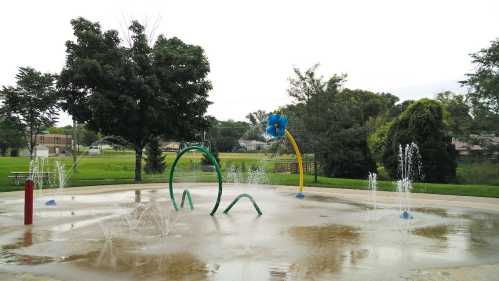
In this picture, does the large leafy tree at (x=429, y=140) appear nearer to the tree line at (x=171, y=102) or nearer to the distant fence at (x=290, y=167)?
the tree line at (x=171, y=102)

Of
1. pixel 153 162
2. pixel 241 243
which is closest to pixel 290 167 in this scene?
pixel 153 162

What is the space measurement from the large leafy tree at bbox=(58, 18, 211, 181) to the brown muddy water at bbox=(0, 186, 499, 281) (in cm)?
963

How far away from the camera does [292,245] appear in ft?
29.0

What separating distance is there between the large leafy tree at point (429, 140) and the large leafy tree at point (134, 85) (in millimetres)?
12204

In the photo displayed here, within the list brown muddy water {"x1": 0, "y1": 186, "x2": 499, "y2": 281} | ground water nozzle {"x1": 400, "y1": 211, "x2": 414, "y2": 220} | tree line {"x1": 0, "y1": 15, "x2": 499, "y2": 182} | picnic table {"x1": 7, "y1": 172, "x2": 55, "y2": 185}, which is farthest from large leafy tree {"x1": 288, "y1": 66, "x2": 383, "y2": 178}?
picnic table {"x1": 7, "y1": 172, "x2": 55, "y2": 185}

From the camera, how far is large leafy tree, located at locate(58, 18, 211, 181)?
76.8 feet

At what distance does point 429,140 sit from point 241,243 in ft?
69.8

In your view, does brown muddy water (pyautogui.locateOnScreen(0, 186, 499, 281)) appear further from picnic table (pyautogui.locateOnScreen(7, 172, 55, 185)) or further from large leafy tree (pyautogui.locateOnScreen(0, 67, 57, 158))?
large leafy tree (pyautogui.locateOnScreen(0, 67, 57, 158))

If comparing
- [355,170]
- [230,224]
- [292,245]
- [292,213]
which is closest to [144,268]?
[292,245]

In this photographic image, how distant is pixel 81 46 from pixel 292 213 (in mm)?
16643

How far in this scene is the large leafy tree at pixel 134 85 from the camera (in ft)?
76.8

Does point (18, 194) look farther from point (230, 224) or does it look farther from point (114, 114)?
point (230, 224)

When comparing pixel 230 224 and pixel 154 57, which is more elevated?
pixel 154 57

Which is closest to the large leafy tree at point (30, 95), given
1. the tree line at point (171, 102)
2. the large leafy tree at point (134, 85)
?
the tree line at point (171, 102)
